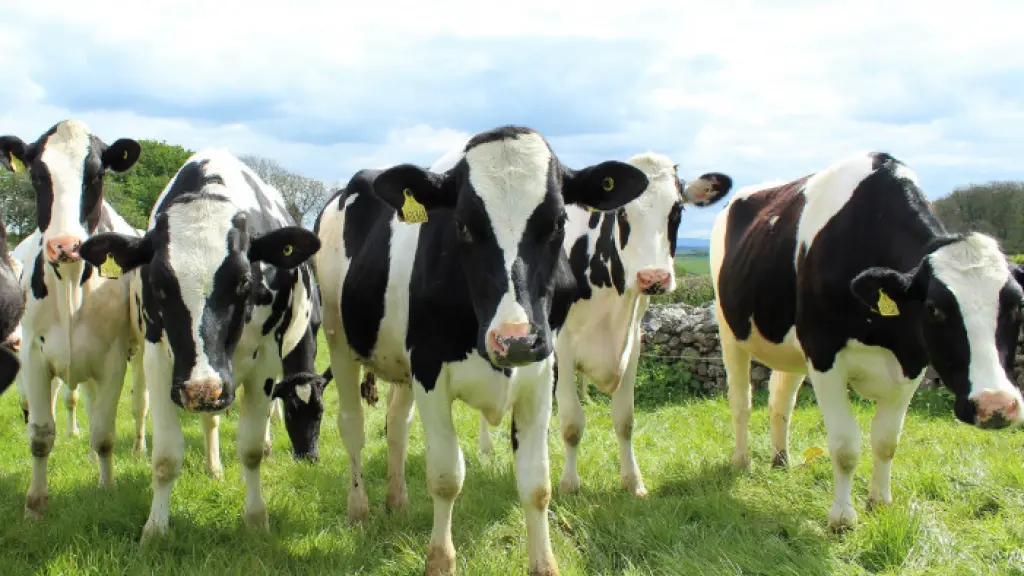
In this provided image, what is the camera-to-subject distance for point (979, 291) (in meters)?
4.40

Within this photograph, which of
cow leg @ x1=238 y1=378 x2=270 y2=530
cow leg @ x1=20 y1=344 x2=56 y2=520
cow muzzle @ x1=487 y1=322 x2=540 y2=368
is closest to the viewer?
cow muzzle @ x1=487 y1=322 x2=540 y2=368

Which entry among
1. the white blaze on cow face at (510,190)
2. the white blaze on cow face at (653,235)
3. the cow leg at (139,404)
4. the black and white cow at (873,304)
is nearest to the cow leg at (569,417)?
the white blaze on cow face at (653,235)

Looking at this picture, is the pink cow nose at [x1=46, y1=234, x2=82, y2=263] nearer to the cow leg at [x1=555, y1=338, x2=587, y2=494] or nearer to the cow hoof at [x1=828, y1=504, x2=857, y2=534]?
the cow leg at [x1=555, y1=338, x2=587, y2=494]

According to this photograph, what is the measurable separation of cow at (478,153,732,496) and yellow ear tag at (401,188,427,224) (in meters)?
2.17

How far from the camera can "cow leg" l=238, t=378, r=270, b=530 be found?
530 cm

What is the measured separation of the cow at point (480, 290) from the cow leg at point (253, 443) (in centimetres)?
83

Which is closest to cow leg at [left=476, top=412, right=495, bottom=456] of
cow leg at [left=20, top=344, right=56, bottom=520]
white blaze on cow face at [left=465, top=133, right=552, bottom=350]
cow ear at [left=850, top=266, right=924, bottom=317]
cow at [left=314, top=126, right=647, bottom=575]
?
cow at [left=314, top=126, right=647, bottom=575]

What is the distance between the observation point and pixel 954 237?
465 cm

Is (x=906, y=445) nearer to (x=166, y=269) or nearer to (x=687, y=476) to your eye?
(x=687, y=476)

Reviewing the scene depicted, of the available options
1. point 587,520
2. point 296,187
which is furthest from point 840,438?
point 296,187

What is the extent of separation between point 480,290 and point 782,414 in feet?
13.9

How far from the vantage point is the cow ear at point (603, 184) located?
4.29 m

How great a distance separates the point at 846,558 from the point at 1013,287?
5.81 ft

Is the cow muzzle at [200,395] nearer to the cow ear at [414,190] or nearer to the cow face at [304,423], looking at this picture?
the cow ear at [414,190]
